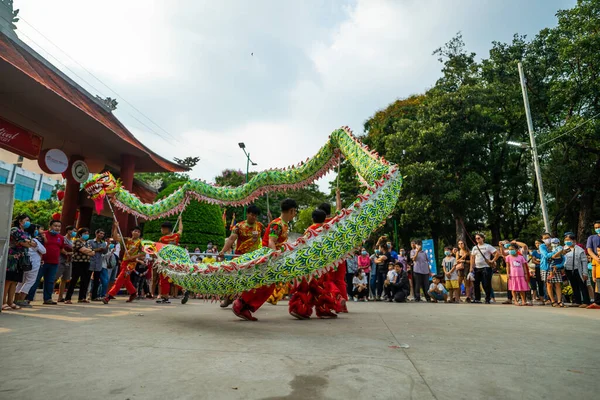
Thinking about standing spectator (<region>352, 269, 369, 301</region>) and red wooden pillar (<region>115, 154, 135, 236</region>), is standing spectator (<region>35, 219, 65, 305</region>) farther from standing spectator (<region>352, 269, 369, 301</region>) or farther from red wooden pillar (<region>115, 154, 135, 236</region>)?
standing spectator (<region>352, 269, 369, 301</region>)

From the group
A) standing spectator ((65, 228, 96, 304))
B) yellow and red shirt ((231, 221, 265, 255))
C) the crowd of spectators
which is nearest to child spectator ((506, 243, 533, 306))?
the crowd of spectators

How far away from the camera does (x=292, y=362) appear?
8.54 feet

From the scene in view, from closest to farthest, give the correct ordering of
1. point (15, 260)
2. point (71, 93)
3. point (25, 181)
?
point (15, 260) → point (71, 93) → point (25, 181)

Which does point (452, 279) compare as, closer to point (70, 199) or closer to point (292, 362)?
point (292, 362)

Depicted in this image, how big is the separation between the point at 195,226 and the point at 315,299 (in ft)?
30.2

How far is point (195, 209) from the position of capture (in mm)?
13930

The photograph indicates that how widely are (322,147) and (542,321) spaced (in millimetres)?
4032

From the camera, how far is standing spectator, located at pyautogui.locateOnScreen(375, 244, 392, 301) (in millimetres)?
10109

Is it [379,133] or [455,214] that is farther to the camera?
[379,133]

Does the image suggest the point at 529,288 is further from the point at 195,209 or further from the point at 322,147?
the point at 195,209

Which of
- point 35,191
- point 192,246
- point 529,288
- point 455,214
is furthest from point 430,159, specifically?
point 35,191

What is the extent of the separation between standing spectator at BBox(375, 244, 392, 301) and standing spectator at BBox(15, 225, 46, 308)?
25.1 ft

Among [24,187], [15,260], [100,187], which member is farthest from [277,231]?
[24,187]

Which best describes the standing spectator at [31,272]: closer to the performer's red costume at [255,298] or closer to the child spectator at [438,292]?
the performer's red costume at [255,298]
